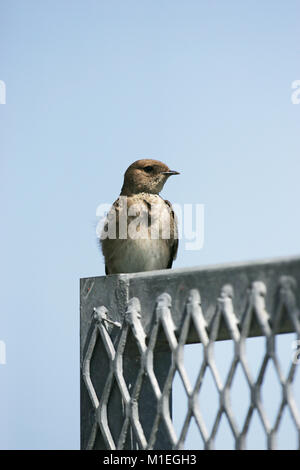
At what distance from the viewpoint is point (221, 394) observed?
18.3 feet

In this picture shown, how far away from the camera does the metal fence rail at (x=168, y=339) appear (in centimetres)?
542

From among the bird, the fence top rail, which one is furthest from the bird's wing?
the fence top rail

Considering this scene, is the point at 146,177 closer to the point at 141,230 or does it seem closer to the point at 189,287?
the point at 141,230

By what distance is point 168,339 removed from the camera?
611 centimetres

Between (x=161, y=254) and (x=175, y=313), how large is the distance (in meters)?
2.17

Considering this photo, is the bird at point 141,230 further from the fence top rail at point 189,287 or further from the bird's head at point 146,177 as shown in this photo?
the fence top rail at point 189,287

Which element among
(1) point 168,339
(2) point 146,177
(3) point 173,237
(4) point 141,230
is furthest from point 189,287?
(2) point 146,177

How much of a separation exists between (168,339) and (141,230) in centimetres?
230

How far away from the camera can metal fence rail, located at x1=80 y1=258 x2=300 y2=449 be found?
5418 mm

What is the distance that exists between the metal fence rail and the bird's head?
6.51 ft

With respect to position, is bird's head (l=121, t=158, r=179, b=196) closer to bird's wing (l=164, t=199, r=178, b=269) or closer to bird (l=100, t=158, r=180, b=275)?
bird (l=100, t=158, r=180, b=275)

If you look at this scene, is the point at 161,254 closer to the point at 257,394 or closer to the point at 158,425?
the point at 158,425

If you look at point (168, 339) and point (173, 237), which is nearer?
point (168, 339)
